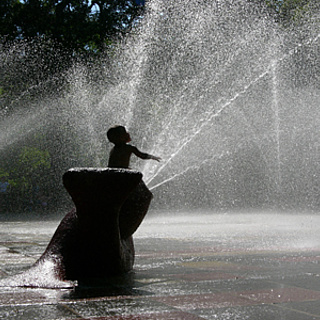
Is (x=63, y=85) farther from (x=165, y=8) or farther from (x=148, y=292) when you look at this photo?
(x=148, y=292)

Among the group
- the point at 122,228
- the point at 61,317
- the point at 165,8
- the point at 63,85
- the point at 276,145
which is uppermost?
the point at 165,8

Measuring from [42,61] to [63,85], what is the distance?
1.81 meters

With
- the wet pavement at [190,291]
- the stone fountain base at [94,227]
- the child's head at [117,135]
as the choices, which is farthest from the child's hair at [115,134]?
the wet pavement at [190,291]

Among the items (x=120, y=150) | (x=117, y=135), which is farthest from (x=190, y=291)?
(x=117, y=135)

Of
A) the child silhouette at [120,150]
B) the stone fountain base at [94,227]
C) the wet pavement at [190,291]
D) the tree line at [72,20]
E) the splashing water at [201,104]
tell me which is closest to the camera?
the wet pavement at [190,291]

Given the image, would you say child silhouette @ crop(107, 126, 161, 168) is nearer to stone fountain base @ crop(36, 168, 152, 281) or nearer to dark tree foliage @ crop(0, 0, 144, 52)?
stone fountain base @ crop(36, 168, 152, 281)

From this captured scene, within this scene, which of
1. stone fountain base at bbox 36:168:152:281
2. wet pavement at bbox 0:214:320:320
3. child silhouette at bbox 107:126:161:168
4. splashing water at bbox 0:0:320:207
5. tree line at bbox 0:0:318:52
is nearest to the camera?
wet pavement at bbox 0:214:320:320

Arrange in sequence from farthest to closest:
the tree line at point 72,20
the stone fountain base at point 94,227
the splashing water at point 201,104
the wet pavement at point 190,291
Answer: the tree line at point 72,20 → the splashing water at point 201,104 → the stone fountain base at point 94,227 → the wet pavement at point 190,291

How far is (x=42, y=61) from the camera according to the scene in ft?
71.7

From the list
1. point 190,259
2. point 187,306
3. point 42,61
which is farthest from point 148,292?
point 42,61

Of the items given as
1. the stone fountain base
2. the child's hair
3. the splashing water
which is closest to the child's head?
the child's hair

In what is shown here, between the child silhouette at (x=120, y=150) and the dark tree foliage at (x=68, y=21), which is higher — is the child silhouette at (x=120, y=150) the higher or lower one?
the lower one

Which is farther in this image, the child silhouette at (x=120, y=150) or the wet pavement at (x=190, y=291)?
the child silhouette at (x=120, y=150)

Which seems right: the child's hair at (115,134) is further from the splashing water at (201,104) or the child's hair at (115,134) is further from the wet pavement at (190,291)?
the splashing water at (201,104)
